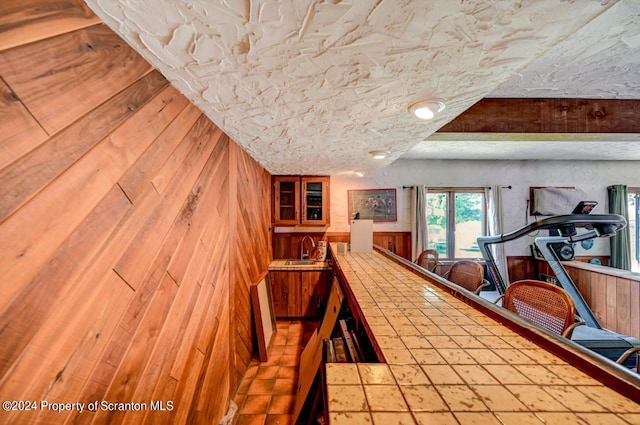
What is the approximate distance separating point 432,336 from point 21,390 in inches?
48.2

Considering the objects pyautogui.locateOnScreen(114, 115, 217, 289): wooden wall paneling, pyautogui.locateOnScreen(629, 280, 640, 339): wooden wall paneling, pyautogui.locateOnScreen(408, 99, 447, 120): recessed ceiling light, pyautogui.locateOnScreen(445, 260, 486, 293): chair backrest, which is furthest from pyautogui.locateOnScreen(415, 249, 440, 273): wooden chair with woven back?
pyautogui.locateOnScreen(114, 115, 217, 289): wooden wall paneling

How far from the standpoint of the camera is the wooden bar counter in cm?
57

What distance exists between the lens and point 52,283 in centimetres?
62

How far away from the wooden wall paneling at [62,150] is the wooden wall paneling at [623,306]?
4715mm

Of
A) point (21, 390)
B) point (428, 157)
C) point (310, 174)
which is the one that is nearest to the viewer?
point (21, 390)

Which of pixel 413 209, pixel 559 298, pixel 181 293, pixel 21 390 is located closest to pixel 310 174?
pixel 413 209

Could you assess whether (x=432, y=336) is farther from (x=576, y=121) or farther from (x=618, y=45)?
(x=576, y=121)

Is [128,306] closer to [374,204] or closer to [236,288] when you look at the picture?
[236,288]

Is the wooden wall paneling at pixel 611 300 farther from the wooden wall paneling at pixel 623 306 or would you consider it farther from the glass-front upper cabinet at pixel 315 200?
the glass-front upper cabinet at pixel 315 200

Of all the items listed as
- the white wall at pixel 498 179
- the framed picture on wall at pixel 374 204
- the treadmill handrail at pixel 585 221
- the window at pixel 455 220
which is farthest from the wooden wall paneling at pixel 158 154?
the window at pixel 455 220

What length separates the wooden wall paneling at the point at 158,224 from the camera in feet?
2.85

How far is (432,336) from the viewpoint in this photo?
929 millimetres

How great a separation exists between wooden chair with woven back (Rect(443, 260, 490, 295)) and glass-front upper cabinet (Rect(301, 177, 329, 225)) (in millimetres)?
1874

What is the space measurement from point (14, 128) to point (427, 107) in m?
1.54
